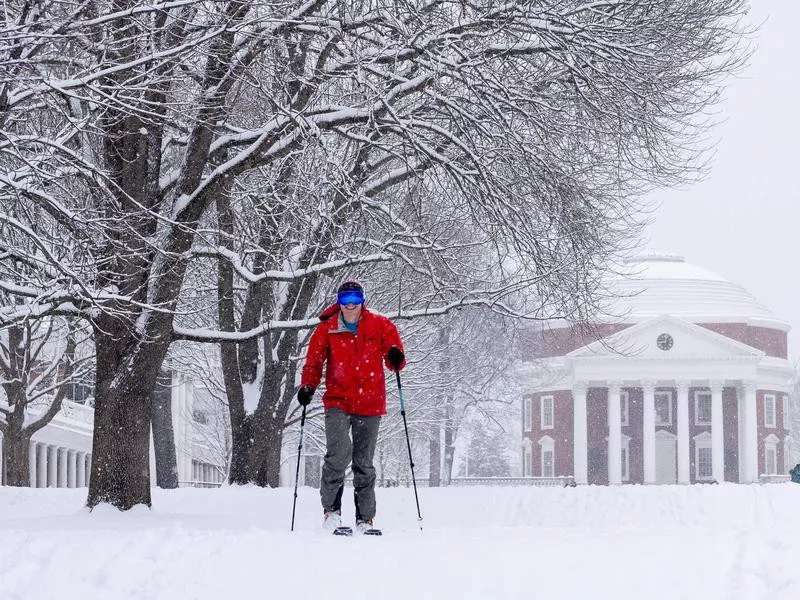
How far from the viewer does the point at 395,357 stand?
31.6 ft

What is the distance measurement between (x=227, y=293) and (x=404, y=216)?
2.78 metres

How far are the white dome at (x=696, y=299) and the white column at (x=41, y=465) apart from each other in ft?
126

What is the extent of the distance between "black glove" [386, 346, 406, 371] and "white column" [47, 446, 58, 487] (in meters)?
39.4

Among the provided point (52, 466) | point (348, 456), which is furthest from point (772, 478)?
point (348, 456)

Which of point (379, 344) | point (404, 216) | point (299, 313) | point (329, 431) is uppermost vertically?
point (404, 216)

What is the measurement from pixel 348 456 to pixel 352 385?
0.58 m

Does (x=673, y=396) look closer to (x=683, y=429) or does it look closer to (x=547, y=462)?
(x=683, y=429)

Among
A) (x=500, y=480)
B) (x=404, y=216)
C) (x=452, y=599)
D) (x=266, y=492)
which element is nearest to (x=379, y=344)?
(x=452, y=599)

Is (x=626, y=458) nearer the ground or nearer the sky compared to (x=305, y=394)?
nearer the sky

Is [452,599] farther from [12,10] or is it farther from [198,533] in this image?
[12,10]

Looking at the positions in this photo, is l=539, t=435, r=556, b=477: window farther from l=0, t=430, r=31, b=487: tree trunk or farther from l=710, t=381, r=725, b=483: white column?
l=0, t=430, r=31, b=487: tree trunk

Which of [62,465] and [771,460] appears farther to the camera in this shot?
[771,460]

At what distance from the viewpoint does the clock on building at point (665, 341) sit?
74.6 m

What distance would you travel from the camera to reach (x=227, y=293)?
18.8m
